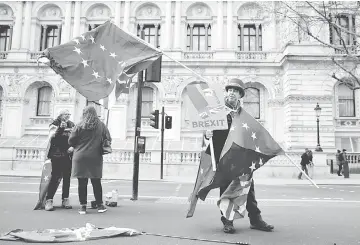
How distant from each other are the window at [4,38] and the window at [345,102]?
28340 mm

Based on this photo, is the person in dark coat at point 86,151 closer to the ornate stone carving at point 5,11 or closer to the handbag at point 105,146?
the handbag at point 105,146

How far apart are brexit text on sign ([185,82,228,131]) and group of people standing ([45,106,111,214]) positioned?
2.48 metres

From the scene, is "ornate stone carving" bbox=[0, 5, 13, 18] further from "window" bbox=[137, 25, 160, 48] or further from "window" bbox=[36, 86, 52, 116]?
"window" bbox=[137, 25, 160, 48]

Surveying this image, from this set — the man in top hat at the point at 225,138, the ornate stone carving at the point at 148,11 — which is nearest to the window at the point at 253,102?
the ornate stone carving at the point at 148,11

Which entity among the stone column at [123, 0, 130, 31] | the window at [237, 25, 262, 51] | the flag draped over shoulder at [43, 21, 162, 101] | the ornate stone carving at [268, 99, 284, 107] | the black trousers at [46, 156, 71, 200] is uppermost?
the stone column at [123, 0, 130, 31]

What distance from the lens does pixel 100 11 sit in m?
30.9

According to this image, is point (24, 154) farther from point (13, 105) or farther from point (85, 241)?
point (85, 241)

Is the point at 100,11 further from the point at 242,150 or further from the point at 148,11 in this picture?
the point at 242,150

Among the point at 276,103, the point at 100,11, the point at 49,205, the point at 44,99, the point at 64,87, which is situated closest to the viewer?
the point at 49,205

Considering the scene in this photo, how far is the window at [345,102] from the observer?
2720 cm

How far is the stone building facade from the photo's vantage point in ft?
85.1

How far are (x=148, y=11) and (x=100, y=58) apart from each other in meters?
25.5

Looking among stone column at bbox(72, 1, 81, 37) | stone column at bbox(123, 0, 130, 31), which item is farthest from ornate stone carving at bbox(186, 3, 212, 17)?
stone column at bbox(72, 1, 81, 37)

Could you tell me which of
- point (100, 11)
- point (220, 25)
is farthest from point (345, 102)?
point (100, 11)
